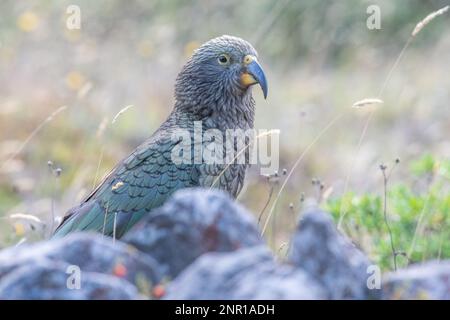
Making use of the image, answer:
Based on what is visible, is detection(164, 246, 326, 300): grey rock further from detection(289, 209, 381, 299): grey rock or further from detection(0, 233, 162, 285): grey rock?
detection(0, 233, 162, 285): grey rock

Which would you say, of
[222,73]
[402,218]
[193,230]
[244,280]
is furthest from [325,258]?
[222,73]

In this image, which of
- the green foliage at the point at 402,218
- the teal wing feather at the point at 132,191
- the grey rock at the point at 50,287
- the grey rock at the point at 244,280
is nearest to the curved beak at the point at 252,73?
the teal wing feather at the point at 132,191

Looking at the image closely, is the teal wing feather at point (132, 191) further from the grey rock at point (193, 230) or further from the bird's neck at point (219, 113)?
the grey rock at point (193, 230)

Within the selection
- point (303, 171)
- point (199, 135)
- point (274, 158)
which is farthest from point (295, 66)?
point (199, 135)

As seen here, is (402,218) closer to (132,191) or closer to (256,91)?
(132,191)

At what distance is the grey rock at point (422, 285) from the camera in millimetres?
3205

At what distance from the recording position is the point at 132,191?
527cm

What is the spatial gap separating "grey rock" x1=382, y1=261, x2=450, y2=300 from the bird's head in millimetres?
2622

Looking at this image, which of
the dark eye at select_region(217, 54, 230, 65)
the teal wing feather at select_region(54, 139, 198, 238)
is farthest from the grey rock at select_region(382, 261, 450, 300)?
the dark eye at select_region(217, 54, 230, 65)

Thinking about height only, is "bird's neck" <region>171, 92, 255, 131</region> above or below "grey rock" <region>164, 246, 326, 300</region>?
above

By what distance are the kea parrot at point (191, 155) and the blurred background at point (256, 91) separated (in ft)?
5.91

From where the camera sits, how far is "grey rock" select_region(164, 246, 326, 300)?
9.96 feet

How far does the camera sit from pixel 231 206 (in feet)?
11.3
